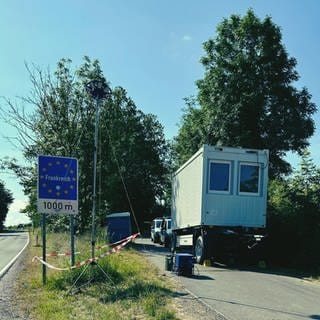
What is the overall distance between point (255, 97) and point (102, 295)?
20.7 metres

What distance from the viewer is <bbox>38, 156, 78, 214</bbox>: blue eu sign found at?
12.0 meters

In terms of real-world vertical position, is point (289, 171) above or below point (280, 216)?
above

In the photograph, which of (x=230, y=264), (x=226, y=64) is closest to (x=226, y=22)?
(x=226, y=64)

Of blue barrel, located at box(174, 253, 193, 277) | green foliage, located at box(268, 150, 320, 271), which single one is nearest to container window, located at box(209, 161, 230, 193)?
green foliage, located at box(268, 150, 320, 271)

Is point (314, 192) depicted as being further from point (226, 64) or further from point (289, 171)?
point (226, 64)

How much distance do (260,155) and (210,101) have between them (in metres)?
13.5

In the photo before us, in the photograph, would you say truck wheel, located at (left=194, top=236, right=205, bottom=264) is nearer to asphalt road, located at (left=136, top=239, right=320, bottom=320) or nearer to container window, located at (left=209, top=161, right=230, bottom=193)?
container window, located at (left=209, top=161, right=230, bottom=193)

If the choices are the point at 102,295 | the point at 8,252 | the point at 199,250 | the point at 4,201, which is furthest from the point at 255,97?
the point at 4,201

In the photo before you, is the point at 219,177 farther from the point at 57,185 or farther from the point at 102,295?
the point at 102,295

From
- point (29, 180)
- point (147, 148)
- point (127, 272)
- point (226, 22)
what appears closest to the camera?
point (127, 272)

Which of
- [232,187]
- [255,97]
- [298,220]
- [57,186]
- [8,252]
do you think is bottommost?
[8,252]

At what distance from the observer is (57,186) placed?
12203 millimetres

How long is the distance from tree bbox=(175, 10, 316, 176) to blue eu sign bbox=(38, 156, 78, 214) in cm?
1783

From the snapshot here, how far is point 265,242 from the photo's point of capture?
18141 millimetres
